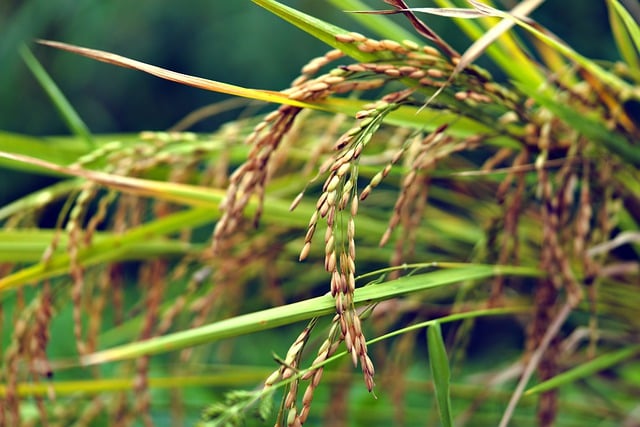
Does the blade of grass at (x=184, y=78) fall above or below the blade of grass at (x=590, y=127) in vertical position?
above

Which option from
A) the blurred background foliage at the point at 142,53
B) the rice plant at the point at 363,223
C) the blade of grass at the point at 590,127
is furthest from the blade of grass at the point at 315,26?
the blurred background foliage at the point at 142,53

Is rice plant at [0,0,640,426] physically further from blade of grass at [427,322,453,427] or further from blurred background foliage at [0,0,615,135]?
blurred background foliage at [0,0,615,135]

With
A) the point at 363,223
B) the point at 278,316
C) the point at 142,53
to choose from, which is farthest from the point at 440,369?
the point at 142,53

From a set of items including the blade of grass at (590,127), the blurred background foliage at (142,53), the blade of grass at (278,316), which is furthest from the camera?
the blurred background foliage at (142,53)

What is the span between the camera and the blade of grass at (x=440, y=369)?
423 millimetres

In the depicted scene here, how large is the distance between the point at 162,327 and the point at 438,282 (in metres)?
0.30

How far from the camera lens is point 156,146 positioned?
60cm

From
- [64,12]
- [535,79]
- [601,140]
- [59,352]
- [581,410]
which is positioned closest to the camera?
[601,140]

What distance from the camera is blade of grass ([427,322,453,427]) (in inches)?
16.6

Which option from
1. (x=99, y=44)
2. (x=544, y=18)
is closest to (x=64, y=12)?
(x=99, y=44)

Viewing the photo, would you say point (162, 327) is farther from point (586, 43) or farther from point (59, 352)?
point (586, 43)

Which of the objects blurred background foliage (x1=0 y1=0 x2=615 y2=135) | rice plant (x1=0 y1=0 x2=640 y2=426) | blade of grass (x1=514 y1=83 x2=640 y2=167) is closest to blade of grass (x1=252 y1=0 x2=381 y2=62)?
rice plant (x1=0 y1=0 x2=640 y2=426)

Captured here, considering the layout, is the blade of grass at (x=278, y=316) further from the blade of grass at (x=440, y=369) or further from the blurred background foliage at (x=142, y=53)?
the blurred background foliage at (x=142, y=53)

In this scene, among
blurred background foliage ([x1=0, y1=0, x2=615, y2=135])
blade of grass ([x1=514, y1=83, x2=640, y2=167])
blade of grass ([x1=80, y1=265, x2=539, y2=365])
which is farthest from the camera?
blurred background foliage ([x1=0, y1=0, x2=615, y2=135])
